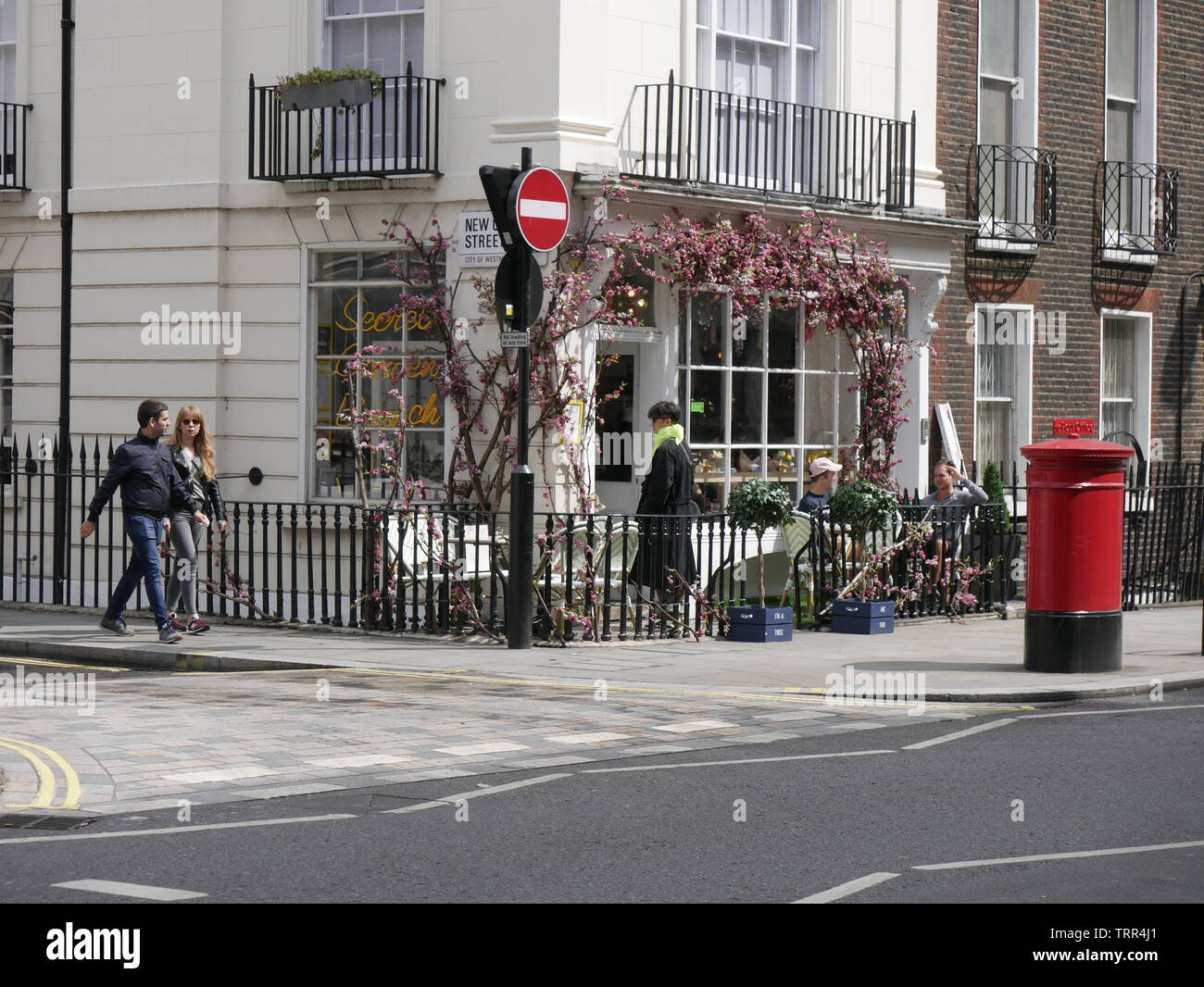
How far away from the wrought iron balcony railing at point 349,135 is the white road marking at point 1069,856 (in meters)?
10.2

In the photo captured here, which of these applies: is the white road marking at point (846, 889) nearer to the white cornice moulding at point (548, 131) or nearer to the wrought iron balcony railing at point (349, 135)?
the white cornice moulding at point (548, 131)

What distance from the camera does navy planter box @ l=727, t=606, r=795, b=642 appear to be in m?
14.3

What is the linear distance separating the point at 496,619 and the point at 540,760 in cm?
565

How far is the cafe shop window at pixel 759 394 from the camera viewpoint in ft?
55.7

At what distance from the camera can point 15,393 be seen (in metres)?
17.9

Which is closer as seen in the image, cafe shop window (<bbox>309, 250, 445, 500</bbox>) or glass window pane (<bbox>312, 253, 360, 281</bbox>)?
cafe shop window (<bbox>309, 250, 445, 500</bbox>)

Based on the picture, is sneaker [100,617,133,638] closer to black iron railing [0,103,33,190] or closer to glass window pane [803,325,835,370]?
black iron railing [0,103,33,190]

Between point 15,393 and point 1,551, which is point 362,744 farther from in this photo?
point 15,393

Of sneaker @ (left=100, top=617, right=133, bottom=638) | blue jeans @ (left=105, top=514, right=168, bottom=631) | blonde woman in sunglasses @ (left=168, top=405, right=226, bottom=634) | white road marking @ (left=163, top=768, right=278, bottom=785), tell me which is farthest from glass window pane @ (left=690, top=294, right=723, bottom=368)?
white road marking @ (left=163, top=768, right=278, bottom=785)

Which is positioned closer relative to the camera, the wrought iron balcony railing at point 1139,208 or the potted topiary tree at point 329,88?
the potted topiary tree at point 329,88

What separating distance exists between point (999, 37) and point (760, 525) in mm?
8219

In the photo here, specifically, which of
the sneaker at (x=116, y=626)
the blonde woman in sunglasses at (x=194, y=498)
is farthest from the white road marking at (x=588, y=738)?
the sneaker at (x=116, y=626)

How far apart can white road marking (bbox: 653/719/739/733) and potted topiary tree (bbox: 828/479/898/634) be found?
4890mm
